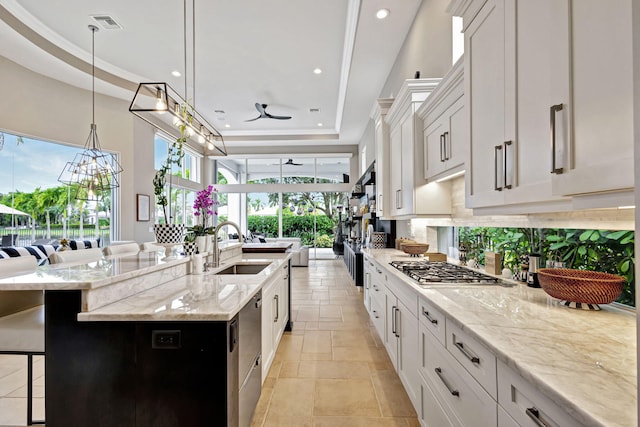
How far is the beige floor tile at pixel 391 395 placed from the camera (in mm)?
2025

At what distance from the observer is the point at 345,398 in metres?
2.18

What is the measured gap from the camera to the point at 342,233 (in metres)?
9.03

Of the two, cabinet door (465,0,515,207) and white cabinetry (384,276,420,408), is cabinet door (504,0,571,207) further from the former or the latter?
white cabinetry (384,276,420,408)

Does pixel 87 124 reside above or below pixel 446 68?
above

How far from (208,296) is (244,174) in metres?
8.58

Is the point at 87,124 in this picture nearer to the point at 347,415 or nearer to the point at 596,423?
the point at 347,415

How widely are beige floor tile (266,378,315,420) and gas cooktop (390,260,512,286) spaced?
1.17 metres

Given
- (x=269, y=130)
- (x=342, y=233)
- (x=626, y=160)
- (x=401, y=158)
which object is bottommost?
(x=342, y=233)

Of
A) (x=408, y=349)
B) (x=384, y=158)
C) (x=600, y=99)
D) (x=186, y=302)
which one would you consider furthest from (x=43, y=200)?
(x=600, y=99)

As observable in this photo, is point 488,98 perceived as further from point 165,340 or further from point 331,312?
point 331,312

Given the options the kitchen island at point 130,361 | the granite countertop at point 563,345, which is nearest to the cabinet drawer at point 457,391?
the granite countertop at point 563,345

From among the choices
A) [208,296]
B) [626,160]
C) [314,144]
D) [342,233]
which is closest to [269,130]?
[314,144]

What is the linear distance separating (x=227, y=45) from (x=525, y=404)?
5.09 meters

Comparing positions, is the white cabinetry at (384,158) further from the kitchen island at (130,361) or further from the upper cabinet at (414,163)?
the kitchen island at (130,361)
